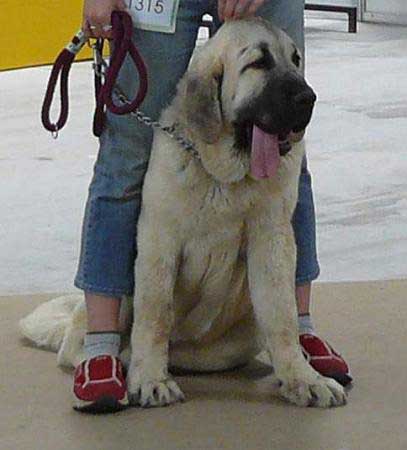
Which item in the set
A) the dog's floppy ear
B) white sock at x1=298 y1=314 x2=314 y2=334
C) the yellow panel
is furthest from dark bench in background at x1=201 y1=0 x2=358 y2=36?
the dog's floppy ear

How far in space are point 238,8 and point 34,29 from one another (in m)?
5.67

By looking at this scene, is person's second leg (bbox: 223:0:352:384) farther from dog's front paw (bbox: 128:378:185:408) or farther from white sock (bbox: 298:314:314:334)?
dog's front paw (bbox: 128:378:185:408)

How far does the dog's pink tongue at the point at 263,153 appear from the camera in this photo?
7.64 feet

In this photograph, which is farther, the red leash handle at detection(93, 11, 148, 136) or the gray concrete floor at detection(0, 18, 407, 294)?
the gray concrete floor at detection(0, 18, 407, 294)

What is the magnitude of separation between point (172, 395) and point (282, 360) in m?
0.23

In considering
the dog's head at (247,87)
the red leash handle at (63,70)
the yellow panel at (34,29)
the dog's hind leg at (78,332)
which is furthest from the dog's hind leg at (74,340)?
the yellow panel at (34,29)

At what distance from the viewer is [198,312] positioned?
2.54 metres

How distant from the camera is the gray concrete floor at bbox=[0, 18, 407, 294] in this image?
3736 mm

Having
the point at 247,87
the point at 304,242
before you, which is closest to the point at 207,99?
the point at 247,87

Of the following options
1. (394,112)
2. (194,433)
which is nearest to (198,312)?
(194,433)

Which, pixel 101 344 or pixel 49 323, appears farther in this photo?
pixel 49 323

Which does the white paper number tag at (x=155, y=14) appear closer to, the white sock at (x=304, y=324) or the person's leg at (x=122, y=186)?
the person's leg at (x=122, y=186)

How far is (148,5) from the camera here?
2.45 meters

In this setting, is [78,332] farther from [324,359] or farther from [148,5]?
[148,5]
